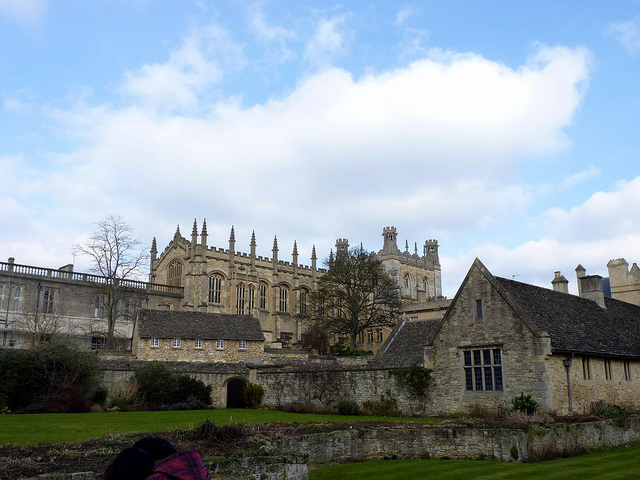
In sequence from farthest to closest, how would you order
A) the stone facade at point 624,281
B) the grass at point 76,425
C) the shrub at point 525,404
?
the stone facade at point 624,281 → the shrub at point 525,404 → the grass at point 76,425

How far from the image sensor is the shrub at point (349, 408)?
1107 inches

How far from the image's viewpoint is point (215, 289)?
71750mm

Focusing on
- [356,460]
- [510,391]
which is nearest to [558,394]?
[510,391]

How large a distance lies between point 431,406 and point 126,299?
4102 centimetres

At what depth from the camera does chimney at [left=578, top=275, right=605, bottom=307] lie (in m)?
30.7

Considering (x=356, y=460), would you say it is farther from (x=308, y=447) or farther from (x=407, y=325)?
(x=407, y=325)

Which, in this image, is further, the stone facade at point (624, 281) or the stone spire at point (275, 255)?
the stone spire at point (275, 255)

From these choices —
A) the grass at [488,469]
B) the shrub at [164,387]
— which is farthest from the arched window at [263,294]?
the grass at [488,469]

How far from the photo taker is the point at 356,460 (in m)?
16.3

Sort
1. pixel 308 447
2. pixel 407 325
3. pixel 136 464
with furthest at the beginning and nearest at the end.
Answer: pixel 407 325, pixel 308 447, pixel 136 464

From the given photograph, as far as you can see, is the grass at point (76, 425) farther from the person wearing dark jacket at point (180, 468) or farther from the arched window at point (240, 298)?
the arched window at point (240, 298)

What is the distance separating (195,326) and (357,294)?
57.5 feet

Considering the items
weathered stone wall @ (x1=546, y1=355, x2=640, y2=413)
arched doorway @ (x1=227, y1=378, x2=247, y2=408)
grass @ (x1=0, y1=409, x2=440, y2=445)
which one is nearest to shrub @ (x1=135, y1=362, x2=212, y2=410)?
arched doorway @ (x1=227, y1=378, x2=247, y2=408)

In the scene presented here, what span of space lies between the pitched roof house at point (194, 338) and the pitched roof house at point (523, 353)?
755 inches
